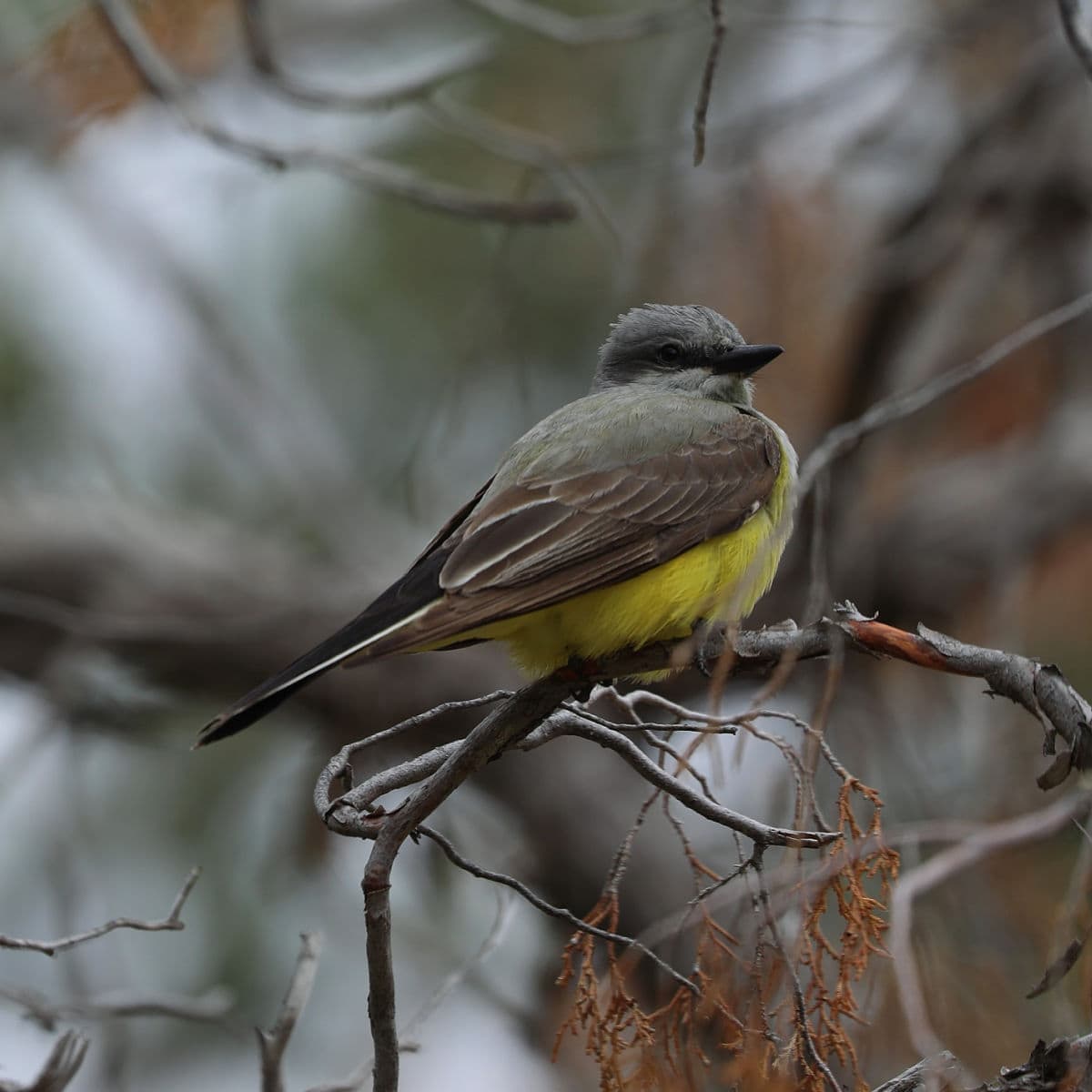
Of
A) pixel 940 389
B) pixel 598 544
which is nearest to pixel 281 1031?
pixel 598 544

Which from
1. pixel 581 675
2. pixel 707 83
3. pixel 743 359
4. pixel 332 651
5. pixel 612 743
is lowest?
pixel 743 359

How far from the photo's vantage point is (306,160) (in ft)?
16.2

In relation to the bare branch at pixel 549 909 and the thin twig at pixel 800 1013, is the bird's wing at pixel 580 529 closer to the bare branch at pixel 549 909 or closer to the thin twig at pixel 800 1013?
the bare branch at pixel 549 909

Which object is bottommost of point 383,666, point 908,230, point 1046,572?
point 1046,572

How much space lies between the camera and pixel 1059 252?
816cm

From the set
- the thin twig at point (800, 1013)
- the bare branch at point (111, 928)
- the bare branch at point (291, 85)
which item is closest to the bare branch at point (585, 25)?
the bare branch at point (291, 85)

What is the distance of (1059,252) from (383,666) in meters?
4.38

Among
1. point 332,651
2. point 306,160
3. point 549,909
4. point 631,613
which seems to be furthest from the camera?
point 306,160

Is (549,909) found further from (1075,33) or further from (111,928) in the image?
(1075,33)

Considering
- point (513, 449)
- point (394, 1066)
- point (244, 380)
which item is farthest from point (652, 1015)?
point (244, 380)

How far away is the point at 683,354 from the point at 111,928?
109 inches

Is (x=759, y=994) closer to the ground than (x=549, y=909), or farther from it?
closer to the ground

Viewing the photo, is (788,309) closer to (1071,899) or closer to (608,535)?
(608,535)

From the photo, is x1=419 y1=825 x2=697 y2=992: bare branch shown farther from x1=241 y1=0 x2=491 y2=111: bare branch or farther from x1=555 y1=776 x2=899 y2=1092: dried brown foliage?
x1=241 y1=0 x2=491 y2=111: bare branch
